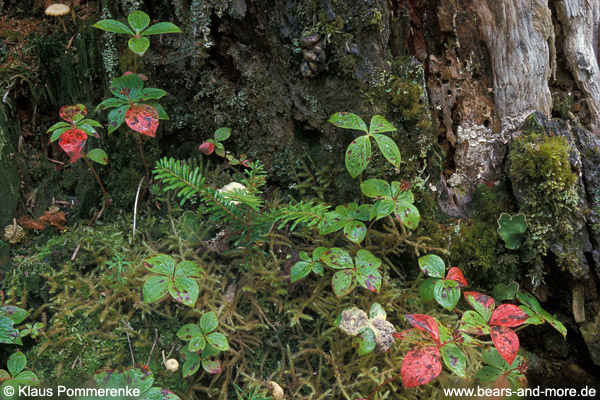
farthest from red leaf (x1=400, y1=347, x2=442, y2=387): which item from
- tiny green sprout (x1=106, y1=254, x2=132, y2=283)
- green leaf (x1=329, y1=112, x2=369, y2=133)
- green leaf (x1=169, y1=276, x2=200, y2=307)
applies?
tiny green sprout (x1=106, y1=254, x2=132, y2=283)

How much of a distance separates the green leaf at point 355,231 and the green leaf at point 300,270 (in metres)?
0.27

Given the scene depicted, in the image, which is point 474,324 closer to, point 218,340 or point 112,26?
point 218,340

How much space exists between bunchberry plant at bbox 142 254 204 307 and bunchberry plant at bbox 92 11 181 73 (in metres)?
1.12

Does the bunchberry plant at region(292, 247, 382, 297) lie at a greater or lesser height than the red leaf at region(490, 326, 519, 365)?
greater

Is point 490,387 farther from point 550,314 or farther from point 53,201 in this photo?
point 53,201

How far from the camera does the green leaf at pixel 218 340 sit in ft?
6.86

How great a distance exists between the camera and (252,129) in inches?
111

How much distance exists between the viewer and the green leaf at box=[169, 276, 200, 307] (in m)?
2.05

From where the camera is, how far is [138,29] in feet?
7.91

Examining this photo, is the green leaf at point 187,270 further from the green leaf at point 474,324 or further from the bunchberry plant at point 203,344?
the green leaf at point 474,324

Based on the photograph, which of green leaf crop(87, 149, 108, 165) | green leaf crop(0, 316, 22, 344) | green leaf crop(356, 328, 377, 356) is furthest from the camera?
green leaf crop(87, 149, 108, 165)

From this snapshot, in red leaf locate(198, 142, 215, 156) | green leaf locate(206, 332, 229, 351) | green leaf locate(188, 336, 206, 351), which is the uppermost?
red leaf locate(198, 142, 215, 156)

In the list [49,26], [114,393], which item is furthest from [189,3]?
[114,393]

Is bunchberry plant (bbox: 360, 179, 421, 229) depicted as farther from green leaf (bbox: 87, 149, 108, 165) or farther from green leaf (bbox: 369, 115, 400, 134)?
green leaf (bbox: 87, 149, 108, 165)
